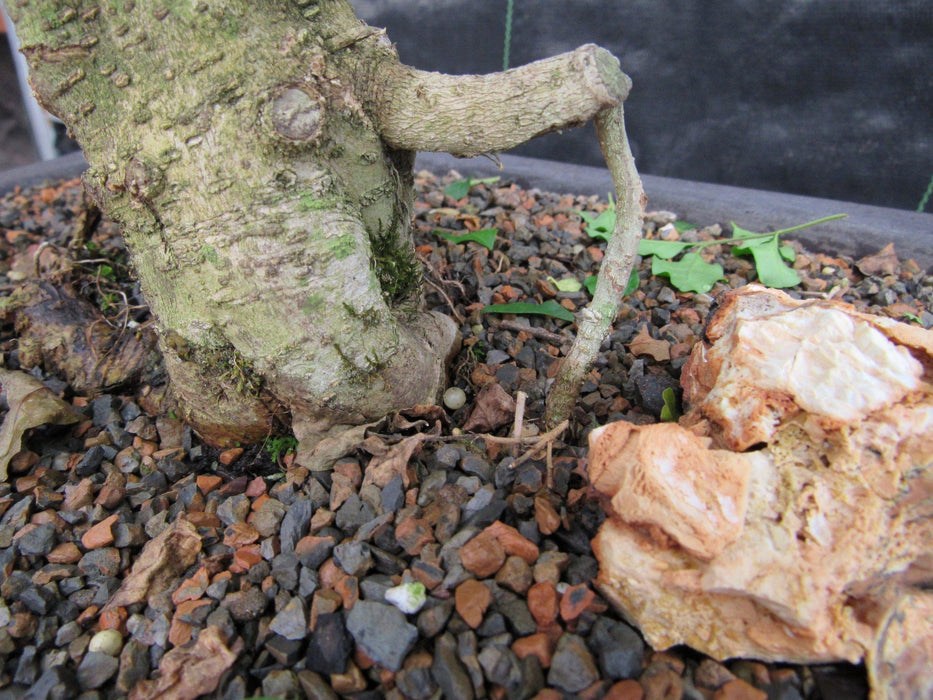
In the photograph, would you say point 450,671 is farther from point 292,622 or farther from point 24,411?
point 24,411

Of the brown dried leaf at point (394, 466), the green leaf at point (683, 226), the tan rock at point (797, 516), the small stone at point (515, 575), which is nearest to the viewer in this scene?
the tan rock at point (797, 516)

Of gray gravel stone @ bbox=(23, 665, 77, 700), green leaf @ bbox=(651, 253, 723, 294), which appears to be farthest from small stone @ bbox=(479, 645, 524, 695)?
green leaf @ bbox=(651, 253, 723, 294)

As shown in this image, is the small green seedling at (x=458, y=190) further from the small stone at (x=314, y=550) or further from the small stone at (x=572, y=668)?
the small stone at (x=572, y=668)

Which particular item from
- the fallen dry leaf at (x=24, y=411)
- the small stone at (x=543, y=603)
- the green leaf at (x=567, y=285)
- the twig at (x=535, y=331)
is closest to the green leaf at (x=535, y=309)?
the twig at (x=535, y=331)

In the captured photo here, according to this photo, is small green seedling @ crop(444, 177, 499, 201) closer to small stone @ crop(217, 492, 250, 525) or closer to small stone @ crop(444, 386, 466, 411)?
small stone @ crop(444, 386, 466, 411)

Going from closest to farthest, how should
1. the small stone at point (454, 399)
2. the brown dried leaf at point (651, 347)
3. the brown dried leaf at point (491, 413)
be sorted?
the brown dried leaf at point (491, 413) → the small stone at point (454, 399) → the brown dried leaf at point (651, 347)

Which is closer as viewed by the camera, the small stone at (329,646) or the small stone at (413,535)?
the small stone at (329,646)
